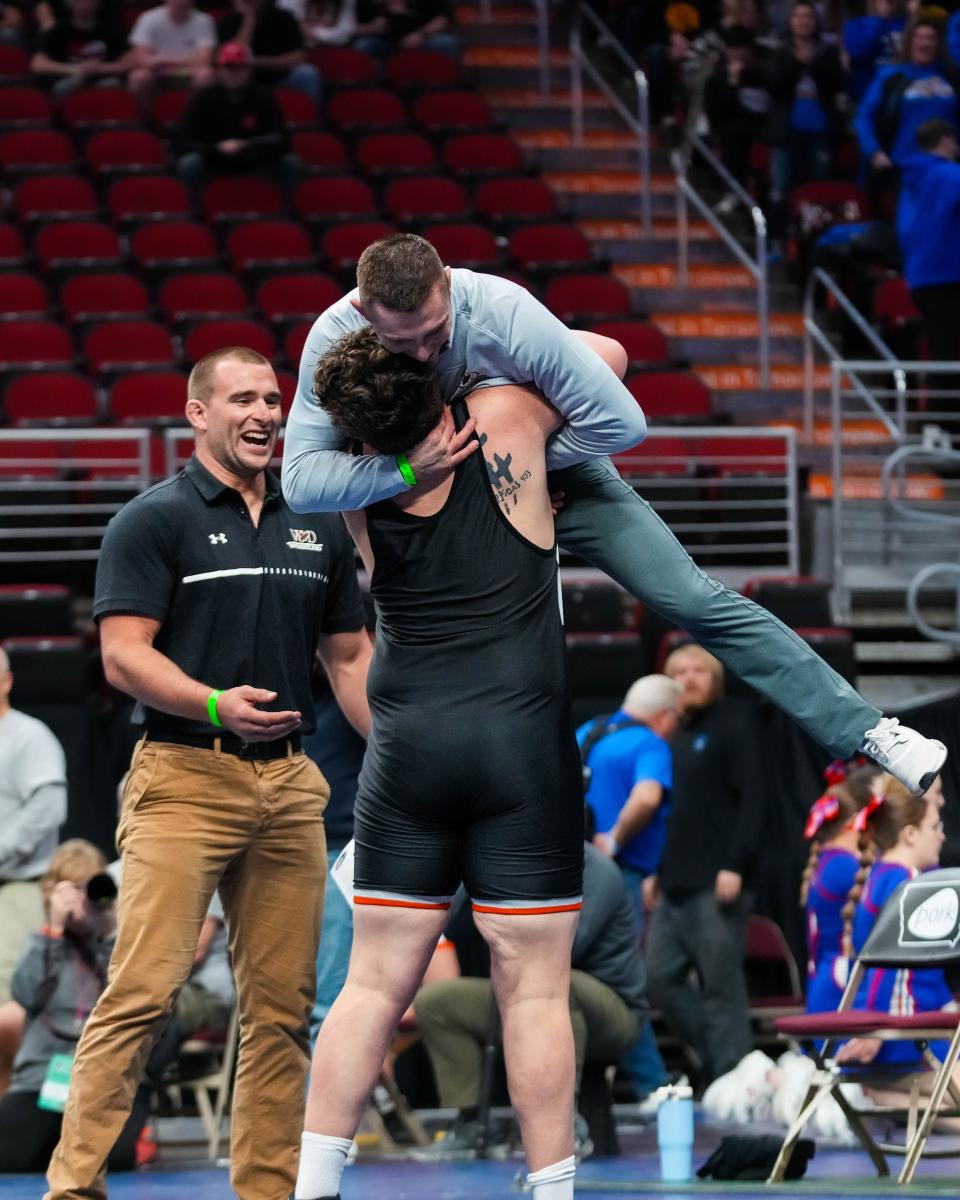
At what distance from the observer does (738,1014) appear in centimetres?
791

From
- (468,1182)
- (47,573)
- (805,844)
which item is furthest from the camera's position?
(47,573)

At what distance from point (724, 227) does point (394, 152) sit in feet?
7.50

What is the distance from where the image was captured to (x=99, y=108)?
44.8 ft

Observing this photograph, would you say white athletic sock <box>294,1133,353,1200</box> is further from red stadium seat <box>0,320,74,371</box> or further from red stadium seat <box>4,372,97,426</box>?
red stadium seat <box>0,320,74,371</box>

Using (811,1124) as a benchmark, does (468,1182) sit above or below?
above

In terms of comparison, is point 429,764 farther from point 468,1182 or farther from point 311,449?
point 468,1182

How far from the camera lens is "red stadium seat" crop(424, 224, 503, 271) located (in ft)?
40.9

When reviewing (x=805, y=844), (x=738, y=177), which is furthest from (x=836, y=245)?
(x=805, y=844)

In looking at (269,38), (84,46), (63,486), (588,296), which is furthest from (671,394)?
(84,46)

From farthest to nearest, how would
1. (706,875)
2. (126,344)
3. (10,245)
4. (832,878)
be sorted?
(10,245), (126,344), (706,875), (832,878)

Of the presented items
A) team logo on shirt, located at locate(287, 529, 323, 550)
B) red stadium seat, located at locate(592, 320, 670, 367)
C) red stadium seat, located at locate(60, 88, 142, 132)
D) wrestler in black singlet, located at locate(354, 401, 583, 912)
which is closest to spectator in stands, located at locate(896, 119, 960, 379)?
red stadium seat, located at locate(592, 320, 670, 367)

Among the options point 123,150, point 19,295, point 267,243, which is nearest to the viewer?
point 19,295

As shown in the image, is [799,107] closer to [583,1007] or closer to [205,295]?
[205,295]

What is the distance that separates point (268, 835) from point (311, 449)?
45.1 inches
